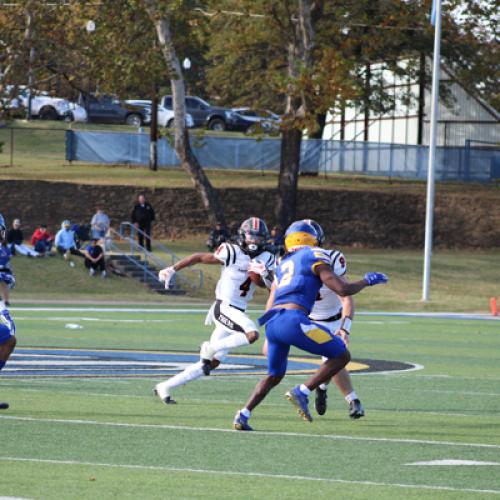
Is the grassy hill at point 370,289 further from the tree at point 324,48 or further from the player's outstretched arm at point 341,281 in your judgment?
the player's outstretched arm at point 341,281

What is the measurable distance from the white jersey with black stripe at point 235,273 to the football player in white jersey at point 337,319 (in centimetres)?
66

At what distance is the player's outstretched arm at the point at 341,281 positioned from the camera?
11477 millimetres

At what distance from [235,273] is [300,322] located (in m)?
2.17

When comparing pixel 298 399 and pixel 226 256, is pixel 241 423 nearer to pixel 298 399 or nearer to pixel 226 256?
pixel 298 399

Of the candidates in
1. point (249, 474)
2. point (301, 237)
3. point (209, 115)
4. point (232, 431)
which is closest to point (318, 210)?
point (209, 115)

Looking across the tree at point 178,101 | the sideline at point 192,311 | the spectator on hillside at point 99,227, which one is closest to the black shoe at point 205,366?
the sideline at point 192,311

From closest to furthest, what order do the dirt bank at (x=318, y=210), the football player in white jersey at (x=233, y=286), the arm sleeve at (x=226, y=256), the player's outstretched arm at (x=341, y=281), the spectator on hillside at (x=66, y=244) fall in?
the player's outstretched arm at (x=341, y=281) → the football player in white jersey at (x=233, y=286) → the arm sleeve at (x=226, y=256) → the spectator on hillside at (x=66, y=244) → the dirt bank at (x=318, y=210)

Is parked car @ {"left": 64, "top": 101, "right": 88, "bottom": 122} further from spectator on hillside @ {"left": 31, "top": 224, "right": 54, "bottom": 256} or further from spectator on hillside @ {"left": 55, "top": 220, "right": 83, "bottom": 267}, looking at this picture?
spectator on hillside @ {"left": 55, "top": 220, "right": 83, "bottom": 267}

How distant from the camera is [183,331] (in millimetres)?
25906

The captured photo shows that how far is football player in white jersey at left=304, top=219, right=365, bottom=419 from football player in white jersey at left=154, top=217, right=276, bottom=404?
61cm

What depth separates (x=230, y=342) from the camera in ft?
43.5

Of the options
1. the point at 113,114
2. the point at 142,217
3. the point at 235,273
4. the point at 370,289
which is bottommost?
the point at 370,289

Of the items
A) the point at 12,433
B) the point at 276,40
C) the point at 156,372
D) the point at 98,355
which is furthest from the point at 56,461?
the point at 276,40

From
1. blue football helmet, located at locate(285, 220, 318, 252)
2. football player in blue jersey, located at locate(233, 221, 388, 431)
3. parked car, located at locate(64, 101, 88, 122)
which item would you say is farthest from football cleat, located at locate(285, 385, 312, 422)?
parked car, located at locate(64, 101, 88, 122)
